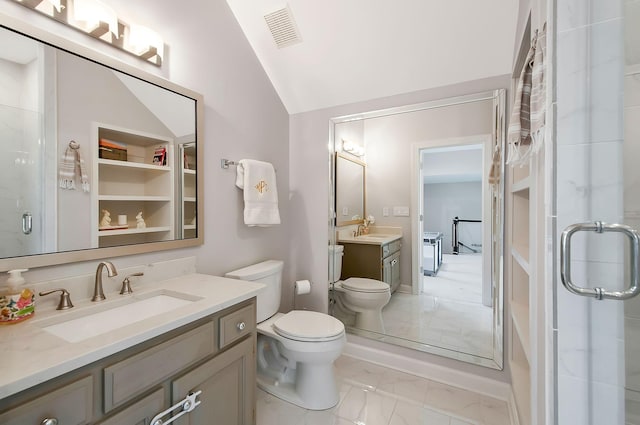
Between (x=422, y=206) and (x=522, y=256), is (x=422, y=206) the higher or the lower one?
the higher one

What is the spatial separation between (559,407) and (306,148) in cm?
211

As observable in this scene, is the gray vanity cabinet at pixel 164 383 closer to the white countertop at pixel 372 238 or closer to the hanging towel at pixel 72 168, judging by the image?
the hanging towel at pixel 72 168

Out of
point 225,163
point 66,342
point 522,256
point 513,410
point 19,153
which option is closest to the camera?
point 66,342

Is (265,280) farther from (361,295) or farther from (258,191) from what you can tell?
(361,295)

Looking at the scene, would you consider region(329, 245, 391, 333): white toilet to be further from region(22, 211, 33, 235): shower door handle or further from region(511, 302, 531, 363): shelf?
region(22, 211, 33, 235): shower door handle

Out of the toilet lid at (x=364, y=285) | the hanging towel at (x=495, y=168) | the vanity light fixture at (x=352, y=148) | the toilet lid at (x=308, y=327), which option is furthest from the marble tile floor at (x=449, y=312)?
the vanity light fixture at (x=352, y=148)

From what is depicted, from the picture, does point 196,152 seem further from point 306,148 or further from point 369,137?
point 369,137

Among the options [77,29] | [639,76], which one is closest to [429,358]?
[639,76]

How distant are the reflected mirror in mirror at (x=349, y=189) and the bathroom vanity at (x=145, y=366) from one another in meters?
1.18

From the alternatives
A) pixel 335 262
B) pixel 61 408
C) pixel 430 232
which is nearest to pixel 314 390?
pixel 335 262

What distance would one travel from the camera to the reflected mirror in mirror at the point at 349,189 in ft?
7.50

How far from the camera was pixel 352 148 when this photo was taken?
7.48 feet

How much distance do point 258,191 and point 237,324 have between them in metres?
0.97

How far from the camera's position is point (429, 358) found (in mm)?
1942
